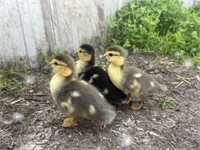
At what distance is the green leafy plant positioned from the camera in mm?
3980

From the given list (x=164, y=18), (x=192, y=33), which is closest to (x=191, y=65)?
(x=192, y=33)

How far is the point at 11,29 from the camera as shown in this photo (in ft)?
11.3

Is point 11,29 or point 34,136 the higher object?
point 11,29

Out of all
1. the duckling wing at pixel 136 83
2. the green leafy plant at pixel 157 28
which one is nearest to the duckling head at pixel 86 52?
the duckling wing at pixel 136 83

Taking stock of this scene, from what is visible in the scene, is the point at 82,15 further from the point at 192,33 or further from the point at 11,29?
the point at 192,33

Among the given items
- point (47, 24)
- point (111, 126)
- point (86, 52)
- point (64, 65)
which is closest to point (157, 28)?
point (47, 24)

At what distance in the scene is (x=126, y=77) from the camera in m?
2.91

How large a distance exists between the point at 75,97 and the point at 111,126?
0.45 meters

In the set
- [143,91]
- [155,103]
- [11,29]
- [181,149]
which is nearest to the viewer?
[181,149]

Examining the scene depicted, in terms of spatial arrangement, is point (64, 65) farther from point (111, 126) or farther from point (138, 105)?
point (138, 105)

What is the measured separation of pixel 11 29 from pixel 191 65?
6.21 feet

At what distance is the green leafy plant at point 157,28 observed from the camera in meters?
3.98

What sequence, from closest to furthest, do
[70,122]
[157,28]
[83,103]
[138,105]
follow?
[83,103] < [70,122] < [138,105] < [157,28]

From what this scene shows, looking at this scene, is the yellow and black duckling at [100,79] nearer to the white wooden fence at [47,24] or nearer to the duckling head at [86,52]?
the duckling head at [86,52]
